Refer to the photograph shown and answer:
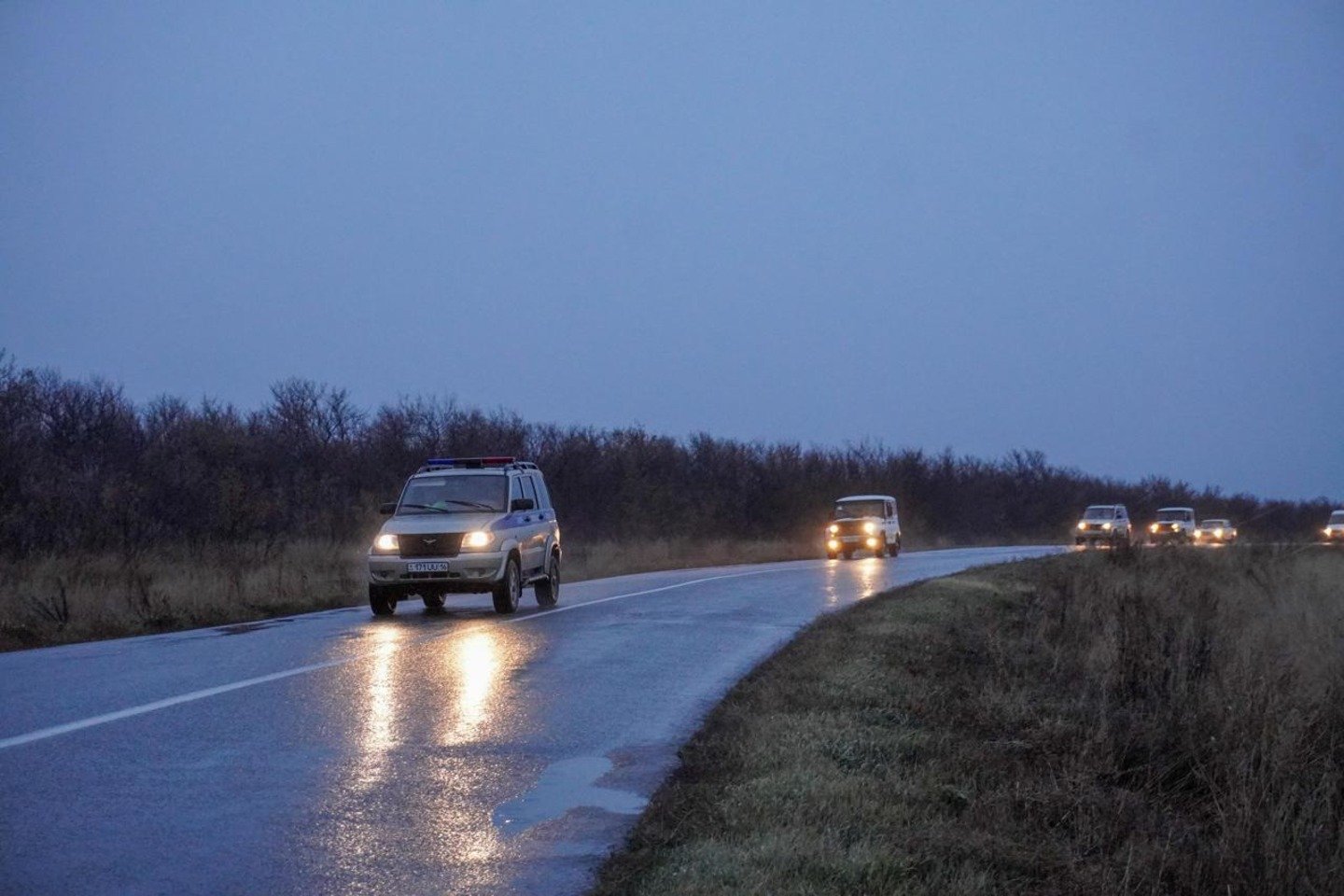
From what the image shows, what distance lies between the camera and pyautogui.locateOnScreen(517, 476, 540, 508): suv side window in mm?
19453

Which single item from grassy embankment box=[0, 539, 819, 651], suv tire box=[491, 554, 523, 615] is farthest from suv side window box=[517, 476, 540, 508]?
grassy embankment box=[0, 539, 819, 651]

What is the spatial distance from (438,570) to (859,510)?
2646 centimetres

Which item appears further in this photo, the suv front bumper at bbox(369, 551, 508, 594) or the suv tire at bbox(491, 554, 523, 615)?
the suv tire at bbox(491, 554, 523, 615)

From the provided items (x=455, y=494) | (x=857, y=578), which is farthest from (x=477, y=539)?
(x=857, y=578)

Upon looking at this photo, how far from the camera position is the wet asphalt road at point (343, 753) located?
226 inches

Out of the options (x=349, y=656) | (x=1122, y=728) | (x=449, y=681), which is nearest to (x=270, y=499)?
(x=349, y=656)

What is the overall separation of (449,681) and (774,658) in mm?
3610

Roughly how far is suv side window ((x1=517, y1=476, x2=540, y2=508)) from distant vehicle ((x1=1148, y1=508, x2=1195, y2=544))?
1024 inches

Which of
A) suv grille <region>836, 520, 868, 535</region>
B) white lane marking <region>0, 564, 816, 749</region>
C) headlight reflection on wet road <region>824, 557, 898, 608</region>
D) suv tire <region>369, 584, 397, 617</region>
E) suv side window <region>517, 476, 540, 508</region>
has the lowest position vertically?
headlight reflection on wet road <region>824, 557, 898, 608</region>

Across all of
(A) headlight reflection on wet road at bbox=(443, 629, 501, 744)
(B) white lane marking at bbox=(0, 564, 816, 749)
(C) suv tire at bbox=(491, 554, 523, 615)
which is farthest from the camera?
(C) suv tire at bbox=(491, 554, 523, 615)

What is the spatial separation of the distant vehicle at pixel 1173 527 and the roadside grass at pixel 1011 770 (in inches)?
1051

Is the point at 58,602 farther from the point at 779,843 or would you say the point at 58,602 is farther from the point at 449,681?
the point at 779,843

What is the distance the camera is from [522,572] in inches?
730

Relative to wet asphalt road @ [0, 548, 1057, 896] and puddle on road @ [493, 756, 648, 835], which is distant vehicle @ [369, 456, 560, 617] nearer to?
wet asphalt road @ [0, 548, 1057, 896]
